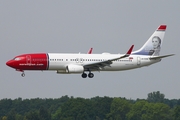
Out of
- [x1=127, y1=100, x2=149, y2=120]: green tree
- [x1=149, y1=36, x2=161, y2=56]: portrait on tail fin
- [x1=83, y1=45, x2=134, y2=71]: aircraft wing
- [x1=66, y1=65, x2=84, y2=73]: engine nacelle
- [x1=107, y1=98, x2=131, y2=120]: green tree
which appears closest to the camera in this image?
[x1=66, y1=65, x2=84, y2=73]: engine nacelle

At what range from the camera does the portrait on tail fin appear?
121375mm

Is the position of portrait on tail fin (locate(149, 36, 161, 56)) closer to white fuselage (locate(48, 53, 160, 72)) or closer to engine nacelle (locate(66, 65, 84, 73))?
white fuselage (locate(48, 53, 160, 72))

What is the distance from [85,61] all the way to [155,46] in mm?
14036

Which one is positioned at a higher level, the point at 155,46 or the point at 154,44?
the point at 154,44

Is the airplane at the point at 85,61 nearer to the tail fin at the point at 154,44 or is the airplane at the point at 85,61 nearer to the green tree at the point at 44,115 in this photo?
the tail fin at the point at 154,44

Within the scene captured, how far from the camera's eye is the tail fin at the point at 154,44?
397ft

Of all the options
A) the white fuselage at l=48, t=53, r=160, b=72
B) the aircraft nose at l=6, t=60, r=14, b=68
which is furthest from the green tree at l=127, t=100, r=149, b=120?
the aircraft nose at l=6, t=60, r=14, b=68

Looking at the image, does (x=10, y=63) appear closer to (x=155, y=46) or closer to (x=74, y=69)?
(x=74, y=69)

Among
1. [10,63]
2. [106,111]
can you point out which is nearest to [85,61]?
[10,63]

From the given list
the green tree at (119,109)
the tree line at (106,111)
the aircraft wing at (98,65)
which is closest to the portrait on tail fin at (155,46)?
the aircraft wing at (98,65)

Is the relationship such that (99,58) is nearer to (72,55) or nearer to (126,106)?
(72,55)

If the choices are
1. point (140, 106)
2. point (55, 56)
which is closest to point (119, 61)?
point (55, 56)

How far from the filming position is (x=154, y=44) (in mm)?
122688

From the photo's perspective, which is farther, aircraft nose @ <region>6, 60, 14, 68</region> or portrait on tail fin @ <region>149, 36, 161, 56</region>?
portrait on tail fin @ <region>149, 36, 161, 56</region>
